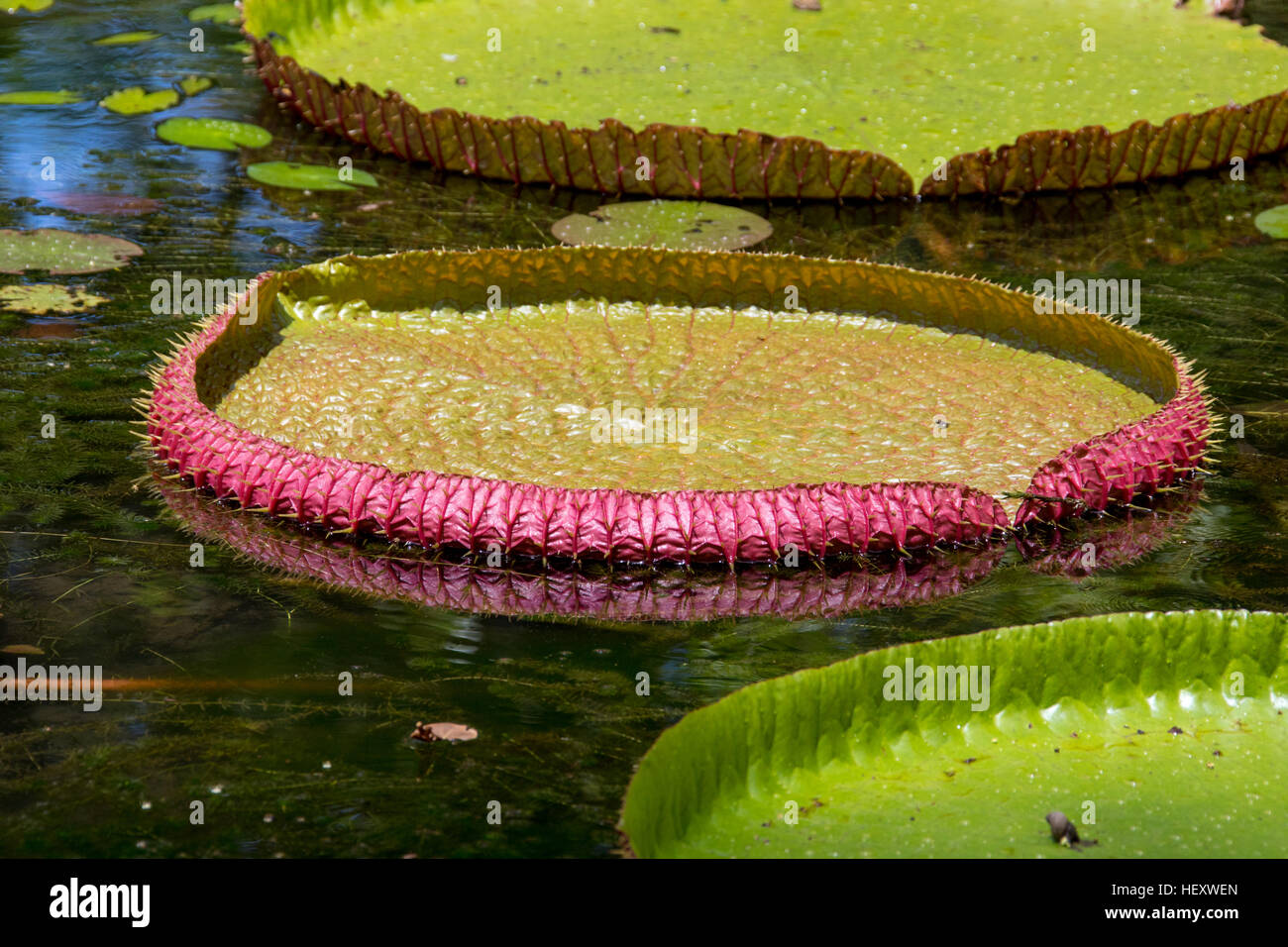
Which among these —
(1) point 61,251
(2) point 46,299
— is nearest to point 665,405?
(2) point 46,299

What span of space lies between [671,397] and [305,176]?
9.04 feet

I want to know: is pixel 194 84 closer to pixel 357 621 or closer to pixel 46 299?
pixel 46 299

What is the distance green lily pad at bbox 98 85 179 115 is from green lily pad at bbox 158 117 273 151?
257mm

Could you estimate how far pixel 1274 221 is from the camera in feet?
20.5

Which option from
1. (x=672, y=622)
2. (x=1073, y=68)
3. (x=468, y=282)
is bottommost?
(x=672, y=622)

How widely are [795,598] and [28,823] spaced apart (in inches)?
65.2

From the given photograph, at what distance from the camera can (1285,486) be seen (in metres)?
4.01

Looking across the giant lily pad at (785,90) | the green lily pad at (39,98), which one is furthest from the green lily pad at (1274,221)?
the green lily pad at (39,98)

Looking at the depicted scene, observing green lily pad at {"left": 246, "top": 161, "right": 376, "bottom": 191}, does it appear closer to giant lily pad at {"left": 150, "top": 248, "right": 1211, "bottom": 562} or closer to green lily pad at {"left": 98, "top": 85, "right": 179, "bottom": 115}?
green lily pad at {"left": 98, "top": 85, "right": 179, "bottom": 115}

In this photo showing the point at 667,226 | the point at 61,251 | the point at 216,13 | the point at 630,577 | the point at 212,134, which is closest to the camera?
the point at 630,577

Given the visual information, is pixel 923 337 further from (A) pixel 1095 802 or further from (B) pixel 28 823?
(B) pixel 28 823

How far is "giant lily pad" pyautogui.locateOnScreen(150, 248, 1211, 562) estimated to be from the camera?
3.44 meters
